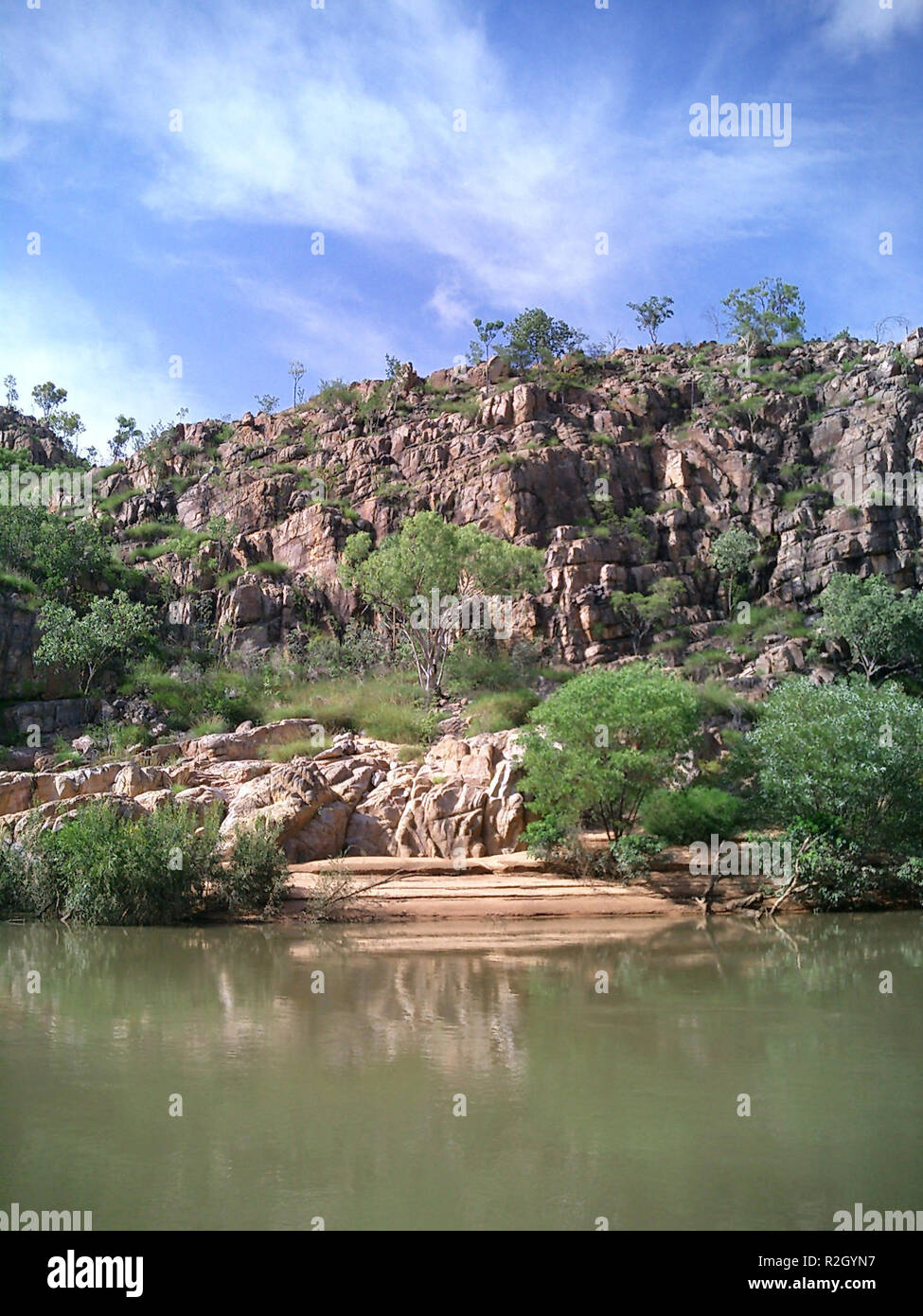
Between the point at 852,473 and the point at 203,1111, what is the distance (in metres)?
53.8

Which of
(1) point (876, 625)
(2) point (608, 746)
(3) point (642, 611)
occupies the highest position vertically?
(3) point (642, 611)

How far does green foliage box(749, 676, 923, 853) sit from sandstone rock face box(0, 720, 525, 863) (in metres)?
6.80

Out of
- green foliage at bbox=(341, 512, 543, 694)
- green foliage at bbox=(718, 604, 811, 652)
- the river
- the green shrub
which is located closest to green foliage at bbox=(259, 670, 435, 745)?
green foliage at bbox=(341, 512, 543, 694)

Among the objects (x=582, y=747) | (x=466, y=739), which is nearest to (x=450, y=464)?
(x=466, y=739)

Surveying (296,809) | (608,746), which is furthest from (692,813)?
(296,809)

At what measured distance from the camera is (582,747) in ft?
76.3

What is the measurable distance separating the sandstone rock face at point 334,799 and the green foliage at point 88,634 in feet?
40.2

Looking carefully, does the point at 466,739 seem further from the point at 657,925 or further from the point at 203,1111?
the point at 203,1111

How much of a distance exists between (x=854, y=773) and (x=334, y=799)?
1337 cm

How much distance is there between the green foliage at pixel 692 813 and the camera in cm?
2316

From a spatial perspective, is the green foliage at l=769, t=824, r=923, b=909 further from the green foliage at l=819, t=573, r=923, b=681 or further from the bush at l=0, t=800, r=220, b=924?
the green foliage at l=819, t=573, r=923, b=681

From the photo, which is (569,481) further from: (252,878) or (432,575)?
(252,878)

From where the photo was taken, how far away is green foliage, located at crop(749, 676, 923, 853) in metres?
22.0

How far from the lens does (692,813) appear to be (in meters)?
23.2
